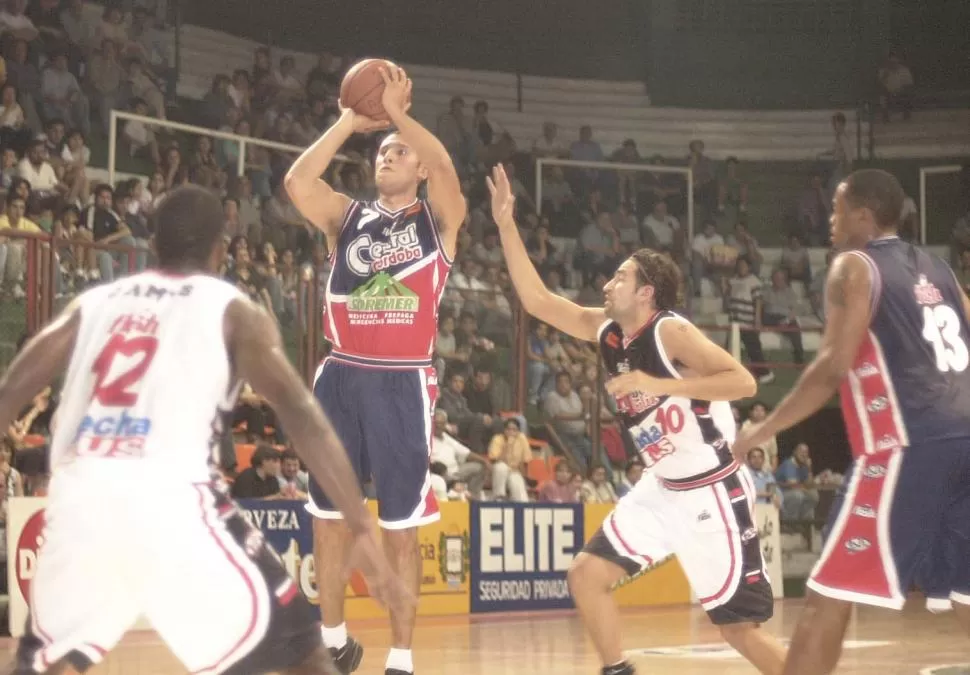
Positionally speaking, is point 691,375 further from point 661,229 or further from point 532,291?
point 661,229

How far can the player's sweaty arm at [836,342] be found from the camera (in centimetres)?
495

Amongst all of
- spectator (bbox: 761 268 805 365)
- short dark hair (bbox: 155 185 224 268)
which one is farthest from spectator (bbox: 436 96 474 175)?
short dark hair (bbox: 155 185 224 268)

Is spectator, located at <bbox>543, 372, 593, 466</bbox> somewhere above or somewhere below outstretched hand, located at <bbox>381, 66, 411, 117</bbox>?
below

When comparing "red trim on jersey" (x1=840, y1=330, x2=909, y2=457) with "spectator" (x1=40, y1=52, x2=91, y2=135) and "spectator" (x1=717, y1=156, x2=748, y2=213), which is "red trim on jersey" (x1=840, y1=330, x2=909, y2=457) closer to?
"spectator" (x1=40, y1=52, x2=91, y2=135)

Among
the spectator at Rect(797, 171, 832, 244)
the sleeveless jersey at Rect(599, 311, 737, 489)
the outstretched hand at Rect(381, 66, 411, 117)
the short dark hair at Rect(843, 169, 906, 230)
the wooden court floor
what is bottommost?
the wooden court floor

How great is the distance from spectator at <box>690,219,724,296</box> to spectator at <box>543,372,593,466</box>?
535 cm

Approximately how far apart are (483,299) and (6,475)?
19.0 feet

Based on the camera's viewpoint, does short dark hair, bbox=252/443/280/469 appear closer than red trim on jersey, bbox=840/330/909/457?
No

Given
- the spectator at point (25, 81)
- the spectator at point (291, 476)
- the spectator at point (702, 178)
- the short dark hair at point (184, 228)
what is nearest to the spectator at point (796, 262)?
the spectator at point (702, 178)

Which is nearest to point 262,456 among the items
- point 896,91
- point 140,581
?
point 140,581

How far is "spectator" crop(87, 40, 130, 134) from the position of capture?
16484 mm

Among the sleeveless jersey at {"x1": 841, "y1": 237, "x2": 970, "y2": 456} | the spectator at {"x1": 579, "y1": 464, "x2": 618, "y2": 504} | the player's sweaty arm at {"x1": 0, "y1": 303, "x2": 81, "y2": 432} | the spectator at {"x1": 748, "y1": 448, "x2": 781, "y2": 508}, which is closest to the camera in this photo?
the player's sweaty arm at {"x1": 0, "y1": 303, "x2": 81, "y2": 432}

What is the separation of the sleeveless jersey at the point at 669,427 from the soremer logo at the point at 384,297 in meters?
1.01

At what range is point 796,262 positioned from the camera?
2239 cm
